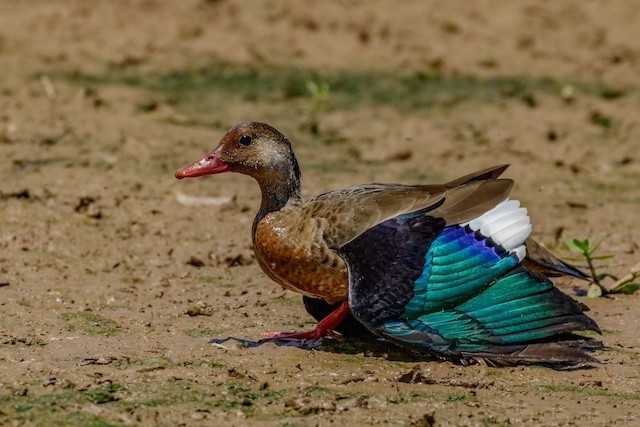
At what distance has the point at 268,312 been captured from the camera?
6.66 meters

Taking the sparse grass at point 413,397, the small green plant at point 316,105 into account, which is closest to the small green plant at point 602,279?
the sparse grass at point 413,397

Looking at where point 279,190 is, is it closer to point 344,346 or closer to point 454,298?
point 344,346

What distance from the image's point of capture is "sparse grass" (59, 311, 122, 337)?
6145mm

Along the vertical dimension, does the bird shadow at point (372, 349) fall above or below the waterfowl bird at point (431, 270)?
below

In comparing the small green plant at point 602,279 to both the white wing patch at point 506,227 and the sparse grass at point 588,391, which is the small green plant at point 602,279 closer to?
the white wing patch at point 506,227

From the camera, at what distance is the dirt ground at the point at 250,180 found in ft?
17.7

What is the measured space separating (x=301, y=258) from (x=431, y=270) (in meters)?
0.60

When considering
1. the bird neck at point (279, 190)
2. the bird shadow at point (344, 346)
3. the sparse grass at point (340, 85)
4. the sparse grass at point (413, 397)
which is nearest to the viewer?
the sparse grass at point (413, 397)

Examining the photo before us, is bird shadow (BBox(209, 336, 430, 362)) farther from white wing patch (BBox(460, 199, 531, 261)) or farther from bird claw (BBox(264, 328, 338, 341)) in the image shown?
white wing patch (BBox(460, 199, 531, 261))

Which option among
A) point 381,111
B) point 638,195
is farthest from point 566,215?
point 381,111

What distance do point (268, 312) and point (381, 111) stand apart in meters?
4.24

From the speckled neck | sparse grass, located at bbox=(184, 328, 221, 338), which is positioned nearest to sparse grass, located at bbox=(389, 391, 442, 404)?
sparse grass, located at bbox=(184, 328, 221, 338)

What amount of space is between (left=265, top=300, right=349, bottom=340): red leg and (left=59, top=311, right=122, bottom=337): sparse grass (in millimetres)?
767

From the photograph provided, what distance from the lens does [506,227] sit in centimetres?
598
